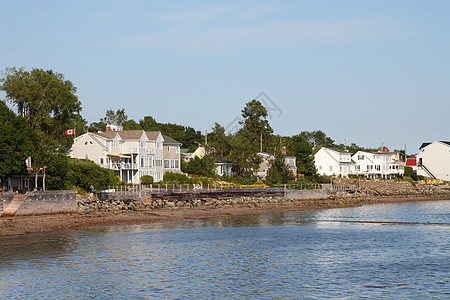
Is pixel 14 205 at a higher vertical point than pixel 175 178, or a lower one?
lower

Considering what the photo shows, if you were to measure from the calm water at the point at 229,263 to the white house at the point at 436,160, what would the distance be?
3799 inches

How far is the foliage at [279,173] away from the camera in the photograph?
96.4 m

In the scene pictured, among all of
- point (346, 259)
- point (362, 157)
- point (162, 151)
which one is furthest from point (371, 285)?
point (362, 157)

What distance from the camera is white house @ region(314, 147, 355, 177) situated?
132000mm

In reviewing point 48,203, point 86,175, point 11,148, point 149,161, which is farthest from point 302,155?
point 11,148

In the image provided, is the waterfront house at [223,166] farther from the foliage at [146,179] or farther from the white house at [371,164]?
the white house at [371,164]

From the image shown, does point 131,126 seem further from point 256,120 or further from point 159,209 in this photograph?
point 159,209

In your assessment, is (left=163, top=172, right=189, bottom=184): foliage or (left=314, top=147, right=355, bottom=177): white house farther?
(left=314, top=147, right=355, bottom=177): white house

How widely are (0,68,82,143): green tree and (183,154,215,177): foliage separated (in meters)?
23.5


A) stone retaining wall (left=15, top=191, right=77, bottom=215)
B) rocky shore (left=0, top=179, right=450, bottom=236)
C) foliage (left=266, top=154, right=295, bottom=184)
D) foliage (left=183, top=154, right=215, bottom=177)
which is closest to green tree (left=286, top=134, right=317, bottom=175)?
rocky shore (left=0, top=179, right=450, bottom=236)

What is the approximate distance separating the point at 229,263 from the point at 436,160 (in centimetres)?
12380

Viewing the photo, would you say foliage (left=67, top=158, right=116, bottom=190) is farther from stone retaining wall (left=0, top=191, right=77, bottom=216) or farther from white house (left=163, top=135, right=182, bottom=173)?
white house (left=163, top=135, right=182, bottom=173)

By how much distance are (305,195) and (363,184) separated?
105 ft

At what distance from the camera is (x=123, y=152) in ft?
286
